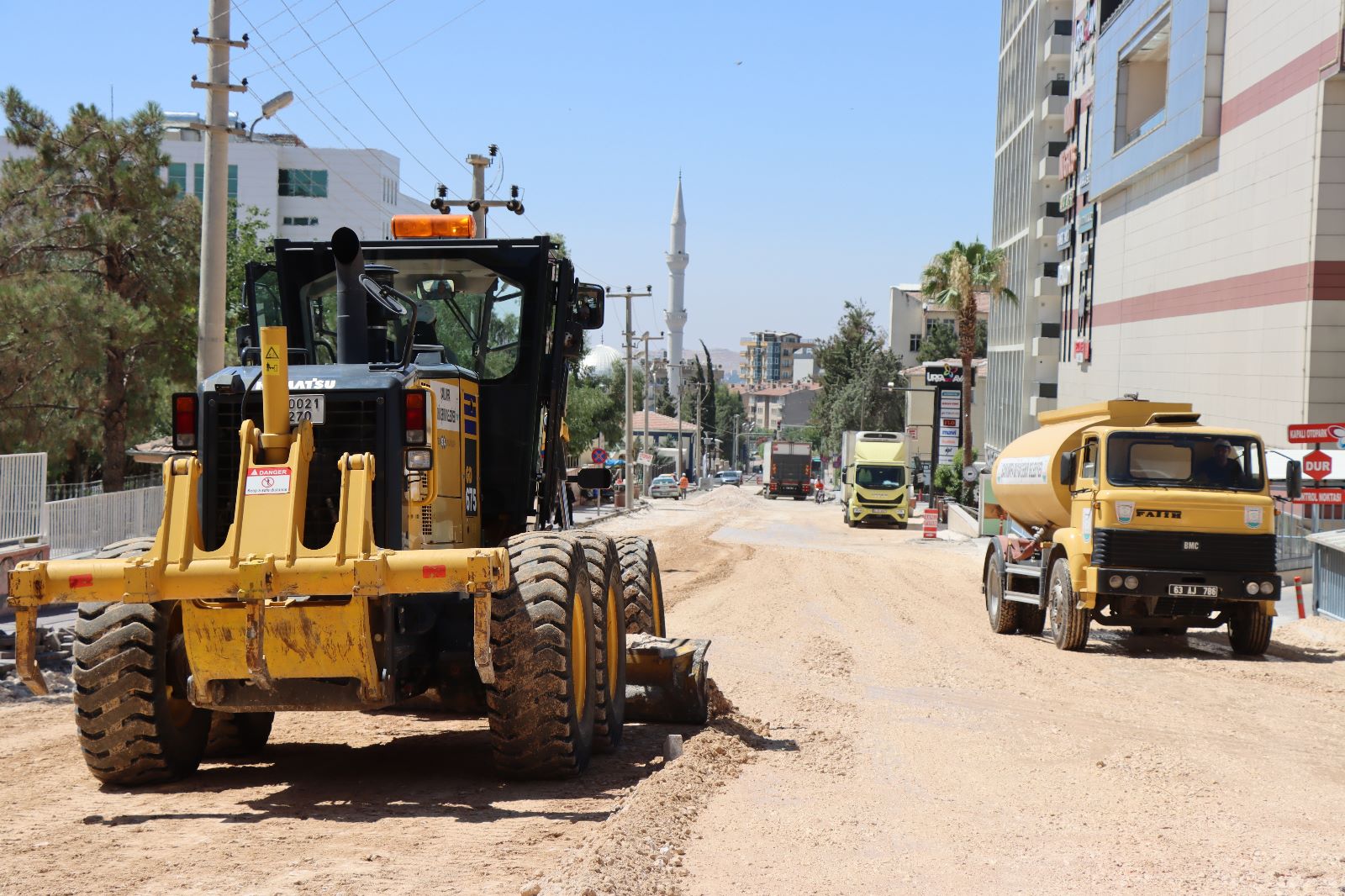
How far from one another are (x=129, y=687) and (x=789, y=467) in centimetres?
7486

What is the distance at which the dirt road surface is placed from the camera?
6.39m

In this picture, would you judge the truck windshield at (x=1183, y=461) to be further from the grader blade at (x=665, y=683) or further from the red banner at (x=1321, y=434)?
the grader blade at (x=665, y=683)

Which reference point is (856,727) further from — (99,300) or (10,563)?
(99,300)

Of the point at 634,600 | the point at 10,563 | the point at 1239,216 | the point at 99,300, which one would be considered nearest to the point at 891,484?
the point at 1239,216

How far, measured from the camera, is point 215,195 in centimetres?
1748

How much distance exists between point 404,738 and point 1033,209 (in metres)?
68.2

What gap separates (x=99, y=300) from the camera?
84.8 feet

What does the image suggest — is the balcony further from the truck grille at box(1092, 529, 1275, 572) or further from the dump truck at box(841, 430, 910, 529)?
the truck grille at box(1092, 529, 1275, 572)

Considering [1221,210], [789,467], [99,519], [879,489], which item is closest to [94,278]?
[99,519]

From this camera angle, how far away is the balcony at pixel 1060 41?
69.9 m

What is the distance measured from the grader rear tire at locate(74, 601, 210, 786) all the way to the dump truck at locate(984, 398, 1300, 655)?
11.5 metres

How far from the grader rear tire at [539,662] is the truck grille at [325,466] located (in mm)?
1056

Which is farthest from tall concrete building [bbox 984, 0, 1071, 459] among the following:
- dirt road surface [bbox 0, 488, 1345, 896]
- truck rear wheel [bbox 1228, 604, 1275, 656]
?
dirt road surface [bbox 0, 488, 1345, 896]

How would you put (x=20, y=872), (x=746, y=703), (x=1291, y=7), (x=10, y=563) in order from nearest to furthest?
(x=20, y=872) → (x=746, y=703) → (x=10, y=563) → (x=1291, y=7)
